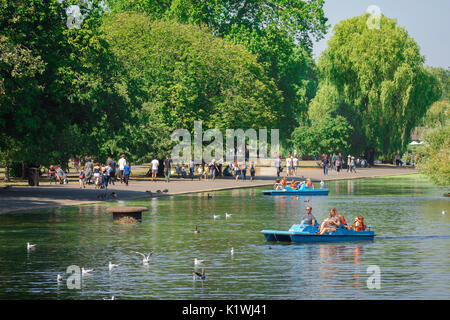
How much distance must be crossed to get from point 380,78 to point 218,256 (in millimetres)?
69040

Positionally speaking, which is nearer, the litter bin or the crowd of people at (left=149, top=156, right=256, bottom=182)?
the litter bin

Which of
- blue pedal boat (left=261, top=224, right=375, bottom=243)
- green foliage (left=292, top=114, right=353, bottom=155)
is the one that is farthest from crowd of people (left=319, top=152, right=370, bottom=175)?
blue pedal boat (left=261, top=224, right=375, bottom=243)

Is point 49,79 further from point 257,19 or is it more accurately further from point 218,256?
point 257,19

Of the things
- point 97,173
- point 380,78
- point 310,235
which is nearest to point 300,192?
point 97,173

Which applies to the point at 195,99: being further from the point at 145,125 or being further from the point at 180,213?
the point at 180,213

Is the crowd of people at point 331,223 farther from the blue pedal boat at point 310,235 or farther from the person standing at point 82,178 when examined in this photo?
the person standing at point 82,178

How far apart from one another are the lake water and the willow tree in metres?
50.7

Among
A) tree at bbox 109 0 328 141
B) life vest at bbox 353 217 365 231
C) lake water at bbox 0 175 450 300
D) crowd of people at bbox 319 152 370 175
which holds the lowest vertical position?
lake water at bbox 0 175 450 300

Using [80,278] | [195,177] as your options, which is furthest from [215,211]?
[195,177]

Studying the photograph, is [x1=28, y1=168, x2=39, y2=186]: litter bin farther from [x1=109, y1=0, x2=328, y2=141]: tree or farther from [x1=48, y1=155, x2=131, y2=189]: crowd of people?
[x1=109, y1=0, x2=328, y2=141]: tree

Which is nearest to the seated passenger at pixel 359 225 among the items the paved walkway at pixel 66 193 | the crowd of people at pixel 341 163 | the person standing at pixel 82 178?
the paved walkway at pixel 66 193

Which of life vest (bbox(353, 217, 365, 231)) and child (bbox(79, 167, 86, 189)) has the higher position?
child (bbox(79, 167, 86, 189))

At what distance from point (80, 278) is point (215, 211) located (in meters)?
17.9

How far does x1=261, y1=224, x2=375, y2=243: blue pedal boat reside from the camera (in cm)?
2528
